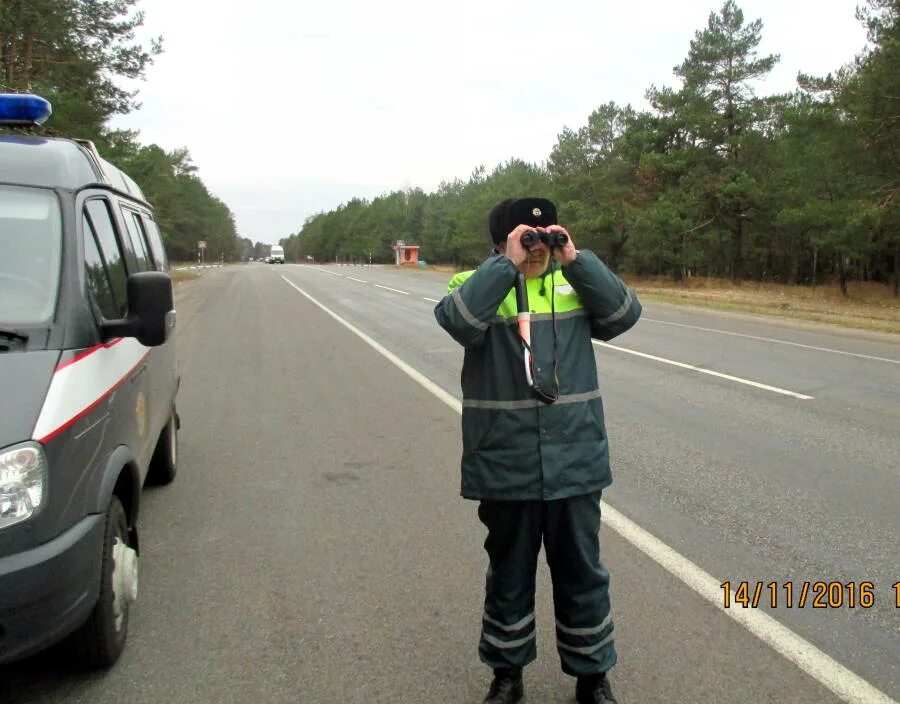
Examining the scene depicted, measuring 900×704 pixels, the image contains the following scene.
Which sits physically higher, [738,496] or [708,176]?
[708,176]

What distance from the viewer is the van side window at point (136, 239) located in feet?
14.9

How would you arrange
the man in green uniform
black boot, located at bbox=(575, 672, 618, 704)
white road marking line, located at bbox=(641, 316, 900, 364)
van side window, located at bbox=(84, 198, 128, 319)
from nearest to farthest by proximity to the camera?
1. the man in green uniform
2. black boot, located at bbox=(575, 672, 618, 704)
3. van side window, located at bbox=(84, 198, 128, 319)
4. white road marking line, located at bbox=(641, 316, 900, 364)

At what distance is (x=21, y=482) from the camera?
2.38m

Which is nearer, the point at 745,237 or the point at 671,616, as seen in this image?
the point at 671,616

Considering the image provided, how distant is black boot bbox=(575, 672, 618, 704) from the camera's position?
8.89 feet

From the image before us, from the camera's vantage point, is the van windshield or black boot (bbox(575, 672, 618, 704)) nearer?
black boot (bbox(575, 672, 618, 704))

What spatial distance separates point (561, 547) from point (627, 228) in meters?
46.0

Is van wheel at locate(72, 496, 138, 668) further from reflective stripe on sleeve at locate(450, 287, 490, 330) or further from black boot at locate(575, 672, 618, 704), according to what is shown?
black boot at locate(575, 672, 618, 704)

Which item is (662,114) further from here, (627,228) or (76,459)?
(76,459)

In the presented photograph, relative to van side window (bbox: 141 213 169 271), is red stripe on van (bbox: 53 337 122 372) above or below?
below

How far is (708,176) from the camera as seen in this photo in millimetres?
39906

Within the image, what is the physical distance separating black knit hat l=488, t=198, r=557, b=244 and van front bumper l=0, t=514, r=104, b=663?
1837mm

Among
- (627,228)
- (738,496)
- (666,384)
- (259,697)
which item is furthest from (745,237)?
(259,697)

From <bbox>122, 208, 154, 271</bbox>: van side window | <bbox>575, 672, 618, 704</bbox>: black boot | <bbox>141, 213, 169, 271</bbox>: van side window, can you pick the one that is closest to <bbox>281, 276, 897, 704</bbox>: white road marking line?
<bbox>575, 672, 618, 704</bbox>: black boot
